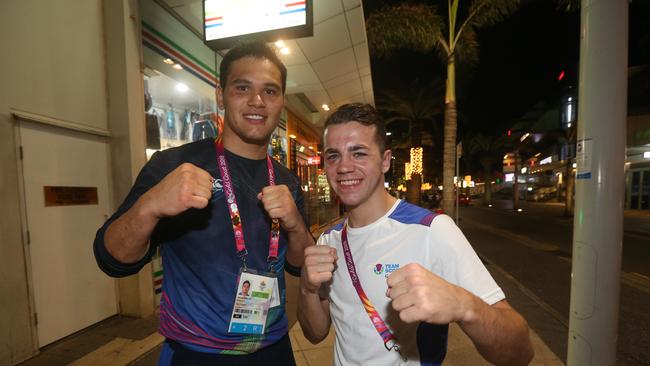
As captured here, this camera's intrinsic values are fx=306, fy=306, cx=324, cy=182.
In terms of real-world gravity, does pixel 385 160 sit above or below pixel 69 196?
above

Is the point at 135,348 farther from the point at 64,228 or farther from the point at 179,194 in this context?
the point at 179,194

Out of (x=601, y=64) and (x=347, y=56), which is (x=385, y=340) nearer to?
(x=601, y=64)

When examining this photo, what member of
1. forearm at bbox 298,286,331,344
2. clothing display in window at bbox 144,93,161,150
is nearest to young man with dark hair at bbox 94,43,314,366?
forearm at bbox 298,286,331,344

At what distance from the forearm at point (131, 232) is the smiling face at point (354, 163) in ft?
3.04

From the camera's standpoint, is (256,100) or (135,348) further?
(135,348)

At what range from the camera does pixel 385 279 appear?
62.4 inches

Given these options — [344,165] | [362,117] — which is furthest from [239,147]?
[362,117]

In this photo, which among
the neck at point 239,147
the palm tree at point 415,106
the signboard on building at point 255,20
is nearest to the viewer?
the neck at point 239,147

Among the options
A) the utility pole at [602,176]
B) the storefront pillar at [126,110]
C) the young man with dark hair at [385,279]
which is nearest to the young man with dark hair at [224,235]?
the young man with dark hair at [385,279]

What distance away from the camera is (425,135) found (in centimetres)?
2255

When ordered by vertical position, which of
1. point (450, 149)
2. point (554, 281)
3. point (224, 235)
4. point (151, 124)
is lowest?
point (554, 281)

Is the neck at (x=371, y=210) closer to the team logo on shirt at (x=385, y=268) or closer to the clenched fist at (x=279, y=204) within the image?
the team logo on shirt at (x=385, y=268)

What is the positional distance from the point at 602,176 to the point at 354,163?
1675 millimetres

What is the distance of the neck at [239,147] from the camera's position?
1763 millimetres
